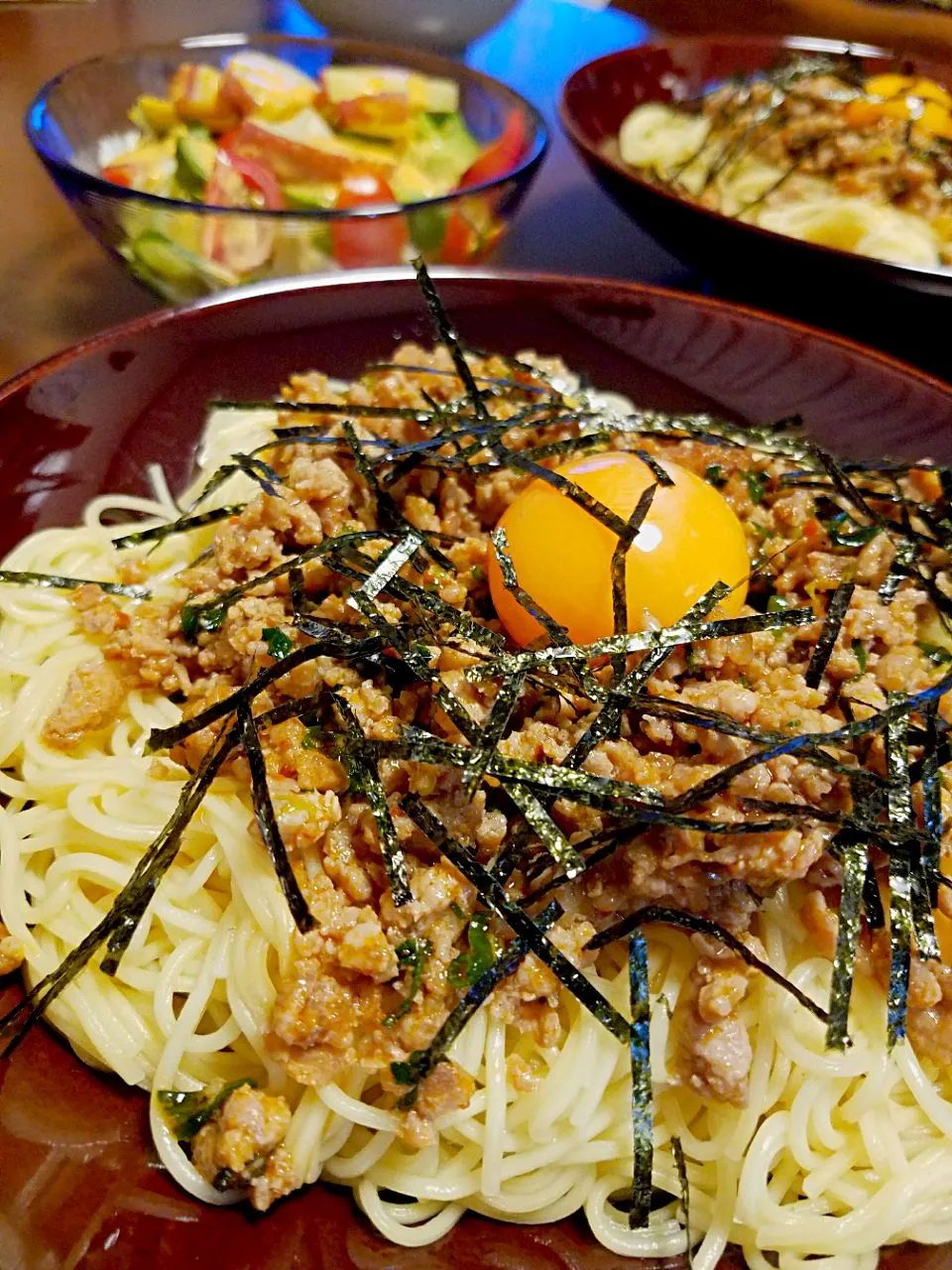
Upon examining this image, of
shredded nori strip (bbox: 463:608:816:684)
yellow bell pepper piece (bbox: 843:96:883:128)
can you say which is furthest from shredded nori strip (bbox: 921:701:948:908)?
yellow bell pepper piece (bbox: 843:96:883:128)

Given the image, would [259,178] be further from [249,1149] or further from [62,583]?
[249,1149]

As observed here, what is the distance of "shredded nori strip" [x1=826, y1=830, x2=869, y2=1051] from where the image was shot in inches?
63.5

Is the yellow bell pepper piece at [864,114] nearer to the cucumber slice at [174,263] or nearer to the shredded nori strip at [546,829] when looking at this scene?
the cucumber slice at [174,263]

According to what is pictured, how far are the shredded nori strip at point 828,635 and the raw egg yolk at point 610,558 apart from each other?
0.20 metres

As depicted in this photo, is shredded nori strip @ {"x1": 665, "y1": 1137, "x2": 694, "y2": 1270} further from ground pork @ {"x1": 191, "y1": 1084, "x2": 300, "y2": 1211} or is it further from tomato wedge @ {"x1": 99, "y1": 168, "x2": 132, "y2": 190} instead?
tomato wedge @ {"x1": 99, "y1": 168, "x2": 132, "y2": 190}

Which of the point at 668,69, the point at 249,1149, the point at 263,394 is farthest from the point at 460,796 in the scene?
the point at 668,69

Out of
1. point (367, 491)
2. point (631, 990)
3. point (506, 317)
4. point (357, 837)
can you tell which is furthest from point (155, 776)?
point (506, 317)


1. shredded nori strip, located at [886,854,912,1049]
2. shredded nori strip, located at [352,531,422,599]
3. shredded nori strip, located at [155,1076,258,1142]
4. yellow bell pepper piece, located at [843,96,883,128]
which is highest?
yellow bell pepper piece, located at [843,96,883,128]

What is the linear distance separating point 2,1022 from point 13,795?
0.51 m

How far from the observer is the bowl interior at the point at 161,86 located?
394cm

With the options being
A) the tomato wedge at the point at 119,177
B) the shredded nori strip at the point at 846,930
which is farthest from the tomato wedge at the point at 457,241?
the shredded nori strip at the point at 846,930

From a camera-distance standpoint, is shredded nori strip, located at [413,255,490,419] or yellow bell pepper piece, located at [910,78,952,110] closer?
shredded nori strip, located at [413,255,490,419]

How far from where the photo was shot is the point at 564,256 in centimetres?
427

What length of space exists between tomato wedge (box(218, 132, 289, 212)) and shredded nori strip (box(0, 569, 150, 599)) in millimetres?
2253
